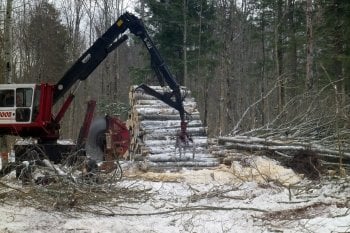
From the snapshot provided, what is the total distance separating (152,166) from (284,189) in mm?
4144

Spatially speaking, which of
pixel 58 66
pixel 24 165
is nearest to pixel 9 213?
pixel 24 165

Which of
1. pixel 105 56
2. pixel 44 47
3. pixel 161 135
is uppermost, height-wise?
pixel 44 47

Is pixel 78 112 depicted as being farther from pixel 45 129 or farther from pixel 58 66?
pixel 45 129

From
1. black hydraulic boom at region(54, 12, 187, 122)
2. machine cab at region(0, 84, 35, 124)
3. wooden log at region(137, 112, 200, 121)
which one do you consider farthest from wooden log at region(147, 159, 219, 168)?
machine cab at region(0, 84, 35, 124)

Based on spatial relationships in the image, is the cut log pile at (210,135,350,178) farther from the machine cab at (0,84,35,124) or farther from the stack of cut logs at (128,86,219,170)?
the machine cab at (0,84,35,124)

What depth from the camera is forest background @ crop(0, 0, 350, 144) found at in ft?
52.3

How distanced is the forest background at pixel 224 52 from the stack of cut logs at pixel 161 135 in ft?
5.16

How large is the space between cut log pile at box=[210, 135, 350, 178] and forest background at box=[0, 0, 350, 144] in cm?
Answer: 68

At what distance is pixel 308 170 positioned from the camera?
10688mm

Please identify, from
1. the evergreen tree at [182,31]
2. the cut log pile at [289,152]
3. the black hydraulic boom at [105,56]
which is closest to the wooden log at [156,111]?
the black hydraulic boom at [105,56]

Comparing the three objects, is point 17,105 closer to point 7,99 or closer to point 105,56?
point 7,99

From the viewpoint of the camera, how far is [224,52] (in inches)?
933

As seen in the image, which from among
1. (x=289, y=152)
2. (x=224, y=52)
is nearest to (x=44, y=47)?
(x=224, y=52)

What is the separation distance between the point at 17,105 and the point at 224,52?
13.3 meters
